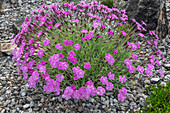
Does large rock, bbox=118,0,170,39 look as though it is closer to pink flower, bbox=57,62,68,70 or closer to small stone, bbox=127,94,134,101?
small stone, bbox=127,94,134,101

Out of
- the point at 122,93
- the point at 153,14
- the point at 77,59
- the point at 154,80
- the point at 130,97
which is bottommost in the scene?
the point at 130,97

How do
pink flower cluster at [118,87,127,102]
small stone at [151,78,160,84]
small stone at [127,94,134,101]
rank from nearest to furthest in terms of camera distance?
1. pink flower cluster at [118,87,127,102]
2. small stone at [127,94,134,101]
3. small stone at [151,78,160,84]

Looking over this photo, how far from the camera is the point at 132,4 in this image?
14.6ft

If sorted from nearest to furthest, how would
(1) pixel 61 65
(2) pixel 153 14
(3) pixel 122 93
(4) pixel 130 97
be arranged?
(1) pixel 61 65, (3) pixel 122 93, (4) pixel 130 97, (2) pixel 153 14

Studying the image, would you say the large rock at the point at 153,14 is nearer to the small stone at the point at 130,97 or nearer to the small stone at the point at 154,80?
the small stone at the point at 154,80

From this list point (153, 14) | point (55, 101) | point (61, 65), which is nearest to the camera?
point (61, 65)

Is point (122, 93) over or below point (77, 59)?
below

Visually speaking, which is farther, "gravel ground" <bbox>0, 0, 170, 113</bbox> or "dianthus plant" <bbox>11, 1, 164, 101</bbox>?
"gravel ground" <bbox>0, 0, 170, 113</bbox>

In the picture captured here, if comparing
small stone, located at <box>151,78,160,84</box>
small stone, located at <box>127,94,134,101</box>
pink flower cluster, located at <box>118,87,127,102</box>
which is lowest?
small stone, located at <box>127,94,134,101</box>

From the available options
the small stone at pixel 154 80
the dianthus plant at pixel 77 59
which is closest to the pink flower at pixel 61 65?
the dianthus plant at pixel 77 59

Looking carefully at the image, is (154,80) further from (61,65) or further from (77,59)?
(61,65)

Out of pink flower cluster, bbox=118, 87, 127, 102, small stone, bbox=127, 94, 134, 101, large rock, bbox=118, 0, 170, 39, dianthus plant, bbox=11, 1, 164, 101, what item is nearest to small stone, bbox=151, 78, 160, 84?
dianthus plant, bbox=11, 1, 164, 101

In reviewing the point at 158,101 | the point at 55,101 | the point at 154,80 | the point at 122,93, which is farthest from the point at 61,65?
the point at 154,80

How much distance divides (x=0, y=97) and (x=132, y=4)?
12.1ft
